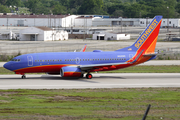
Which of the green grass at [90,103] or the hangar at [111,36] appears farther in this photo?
the hangar at [111,36]

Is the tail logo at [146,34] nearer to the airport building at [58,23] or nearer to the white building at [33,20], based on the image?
the airport building at [58,23]

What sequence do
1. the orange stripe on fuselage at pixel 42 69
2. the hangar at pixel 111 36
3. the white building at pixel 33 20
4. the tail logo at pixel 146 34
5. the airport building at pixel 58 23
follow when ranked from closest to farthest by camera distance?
1. the orange stripe on fuselage at pixel 42 69
2. the tail logo at pixel 146 34
3. the hangar at pixel 111 36
4. the airport building at pixel 58 23
5. the white building at pixel 33 20

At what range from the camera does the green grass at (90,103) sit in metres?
21.2

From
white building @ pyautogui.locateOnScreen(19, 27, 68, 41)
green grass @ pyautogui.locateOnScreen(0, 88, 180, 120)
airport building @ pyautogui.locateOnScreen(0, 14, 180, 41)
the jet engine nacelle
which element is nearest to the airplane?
the jet engine nacelle

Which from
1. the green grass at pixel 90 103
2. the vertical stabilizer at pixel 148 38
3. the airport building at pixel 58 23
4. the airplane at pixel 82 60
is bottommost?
the green grass at pixel 90 103

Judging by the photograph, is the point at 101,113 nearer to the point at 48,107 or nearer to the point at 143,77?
the point at 48,107

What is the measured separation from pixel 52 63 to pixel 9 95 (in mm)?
11707

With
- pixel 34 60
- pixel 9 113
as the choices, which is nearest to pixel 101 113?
pixel 9 113

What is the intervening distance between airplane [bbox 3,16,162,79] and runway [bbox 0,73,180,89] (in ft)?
4.37

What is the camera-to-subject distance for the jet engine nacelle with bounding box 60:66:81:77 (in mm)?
39250

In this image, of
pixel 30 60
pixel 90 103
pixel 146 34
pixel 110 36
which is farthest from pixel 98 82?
pixel 110 36

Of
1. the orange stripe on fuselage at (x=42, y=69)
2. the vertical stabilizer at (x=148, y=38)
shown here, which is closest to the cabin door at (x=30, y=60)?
the orange stripe on fuselage at (x=42, y=69)

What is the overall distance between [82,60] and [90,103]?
1600cm

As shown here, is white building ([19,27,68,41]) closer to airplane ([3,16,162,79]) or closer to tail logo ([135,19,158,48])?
airplane ([3,16,162,79])
